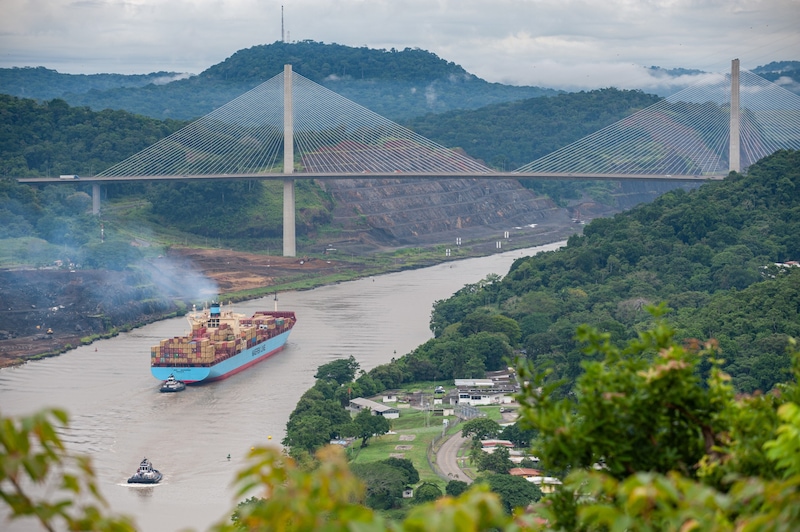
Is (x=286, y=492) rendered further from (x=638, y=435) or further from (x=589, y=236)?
(x=589, y=236)

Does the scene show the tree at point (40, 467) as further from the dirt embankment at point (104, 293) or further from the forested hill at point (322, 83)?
the forested hill at point (322, 83)

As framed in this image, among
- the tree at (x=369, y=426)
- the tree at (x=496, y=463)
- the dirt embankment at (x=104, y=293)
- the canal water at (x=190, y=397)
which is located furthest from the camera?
the dirt embankment at (x=104, y=293)

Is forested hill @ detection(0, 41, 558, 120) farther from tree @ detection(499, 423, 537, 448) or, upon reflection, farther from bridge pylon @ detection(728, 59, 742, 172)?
tree @ detection(499, 423, 537, 448)

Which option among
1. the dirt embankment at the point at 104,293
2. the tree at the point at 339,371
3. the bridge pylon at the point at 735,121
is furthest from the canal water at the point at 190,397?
the bridge pylon at the point at 735,121

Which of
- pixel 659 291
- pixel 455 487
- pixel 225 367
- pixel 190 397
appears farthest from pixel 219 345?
pixel 455 487

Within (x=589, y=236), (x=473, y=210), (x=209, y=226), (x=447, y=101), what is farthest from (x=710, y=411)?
(x=447, y=101)

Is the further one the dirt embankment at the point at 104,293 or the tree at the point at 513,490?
the dirt embankment at the point at 104,293
